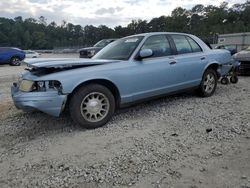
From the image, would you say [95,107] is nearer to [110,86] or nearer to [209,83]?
[110,86]

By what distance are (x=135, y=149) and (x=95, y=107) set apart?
117 centimetres

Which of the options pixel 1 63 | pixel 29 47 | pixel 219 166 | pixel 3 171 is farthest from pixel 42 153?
pixel 29 47

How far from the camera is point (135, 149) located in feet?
12.3

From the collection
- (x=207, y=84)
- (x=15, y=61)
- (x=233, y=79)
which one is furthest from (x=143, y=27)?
(x=207, y=84)

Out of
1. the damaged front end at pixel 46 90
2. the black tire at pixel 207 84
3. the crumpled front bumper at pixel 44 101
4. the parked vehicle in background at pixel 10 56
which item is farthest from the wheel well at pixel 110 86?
the parked vehicle in background at pixel 10 56

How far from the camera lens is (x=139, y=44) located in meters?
5.30

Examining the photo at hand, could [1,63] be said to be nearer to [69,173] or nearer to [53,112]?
[53,112]

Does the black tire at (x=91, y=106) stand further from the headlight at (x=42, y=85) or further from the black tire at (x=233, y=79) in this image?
the black tire at (x=233, y=79)

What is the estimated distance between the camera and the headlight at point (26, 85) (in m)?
4.31

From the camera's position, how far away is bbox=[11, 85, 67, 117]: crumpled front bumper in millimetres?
4191

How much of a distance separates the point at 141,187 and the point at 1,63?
1976cm

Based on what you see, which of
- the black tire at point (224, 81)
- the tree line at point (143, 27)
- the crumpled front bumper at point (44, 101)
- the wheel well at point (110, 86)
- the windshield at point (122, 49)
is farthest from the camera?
the tree line at point (143, 27)

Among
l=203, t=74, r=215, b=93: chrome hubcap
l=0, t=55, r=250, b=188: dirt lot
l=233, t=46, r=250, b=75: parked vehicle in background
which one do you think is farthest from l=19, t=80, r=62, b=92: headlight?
l=233, t=46, r=250, b=75: parked vehicle in background

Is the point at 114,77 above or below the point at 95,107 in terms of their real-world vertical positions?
above
